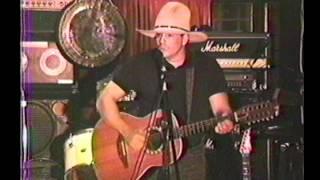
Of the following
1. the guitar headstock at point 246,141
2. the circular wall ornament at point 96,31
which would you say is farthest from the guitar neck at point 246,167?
the circular wall ornament at point 96,31

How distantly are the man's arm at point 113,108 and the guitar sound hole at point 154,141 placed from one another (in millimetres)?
21

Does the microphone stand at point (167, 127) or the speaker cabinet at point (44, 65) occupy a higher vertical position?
the speaker cabinet at point (44, 65)

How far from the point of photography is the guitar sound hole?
85 centimetres

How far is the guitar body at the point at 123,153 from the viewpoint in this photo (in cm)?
85

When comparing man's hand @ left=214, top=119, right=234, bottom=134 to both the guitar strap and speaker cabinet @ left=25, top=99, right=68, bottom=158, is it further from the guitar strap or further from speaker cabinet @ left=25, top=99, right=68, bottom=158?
speaker cabinet @ left=25, top=99, right=68, bottom=158

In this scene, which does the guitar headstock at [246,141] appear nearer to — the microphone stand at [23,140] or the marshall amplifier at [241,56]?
the marshall amplifier at [241,56]

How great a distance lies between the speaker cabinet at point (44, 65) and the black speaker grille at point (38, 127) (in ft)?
0.11

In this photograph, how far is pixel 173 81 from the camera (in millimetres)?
861

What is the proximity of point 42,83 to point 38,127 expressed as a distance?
0.19 ft

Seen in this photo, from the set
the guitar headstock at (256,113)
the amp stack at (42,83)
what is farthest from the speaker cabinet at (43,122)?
the guitar headstock at (256,113)

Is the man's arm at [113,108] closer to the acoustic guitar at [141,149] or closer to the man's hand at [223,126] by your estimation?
the acoustic guitar at [141,149]

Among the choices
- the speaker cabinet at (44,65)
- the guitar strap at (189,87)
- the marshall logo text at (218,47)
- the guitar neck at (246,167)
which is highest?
the marshall logo text at (218,47)

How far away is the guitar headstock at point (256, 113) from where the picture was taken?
0.87m
